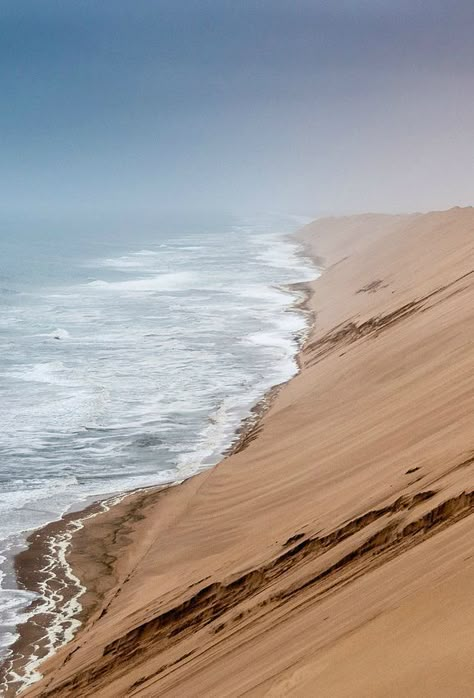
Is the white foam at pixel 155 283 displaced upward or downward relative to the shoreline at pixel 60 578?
upward

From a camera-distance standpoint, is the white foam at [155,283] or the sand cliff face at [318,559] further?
the white foam at [155,283]

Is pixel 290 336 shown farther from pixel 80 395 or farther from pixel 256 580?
pixel 256 580

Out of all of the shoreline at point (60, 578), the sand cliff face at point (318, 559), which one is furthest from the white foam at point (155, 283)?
the shoreline at point (60, 578)

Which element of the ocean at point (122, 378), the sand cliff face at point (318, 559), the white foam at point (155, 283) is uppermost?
the white foam at point (155, 283)

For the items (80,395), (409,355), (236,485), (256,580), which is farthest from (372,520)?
(80,395)

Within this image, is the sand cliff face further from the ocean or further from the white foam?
the white foam

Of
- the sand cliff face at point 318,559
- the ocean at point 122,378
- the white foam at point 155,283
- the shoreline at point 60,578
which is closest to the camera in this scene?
the sand cliff face at point 318,559

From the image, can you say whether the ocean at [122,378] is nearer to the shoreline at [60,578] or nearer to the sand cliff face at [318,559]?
the shoreline at [60,578]
